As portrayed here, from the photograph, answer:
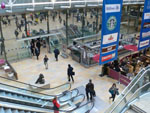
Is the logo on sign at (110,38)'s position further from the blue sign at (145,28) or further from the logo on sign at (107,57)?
the blue sign at (145,28)

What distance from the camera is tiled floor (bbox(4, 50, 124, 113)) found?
37.2ft

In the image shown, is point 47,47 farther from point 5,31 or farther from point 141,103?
point 141,103

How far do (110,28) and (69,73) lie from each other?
4056mm

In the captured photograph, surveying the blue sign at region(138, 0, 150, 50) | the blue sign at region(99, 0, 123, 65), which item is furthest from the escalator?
the blue sign at region(138, 0, 150, 50)

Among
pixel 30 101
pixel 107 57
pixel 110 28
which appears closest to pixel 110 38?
pixel 110 28

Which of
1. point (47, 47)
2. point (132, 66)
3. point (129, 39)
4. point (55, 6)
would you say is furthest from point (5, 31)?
point (132, 66)

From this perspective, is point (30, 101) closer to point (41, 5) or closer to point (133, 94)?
point (133, 94)

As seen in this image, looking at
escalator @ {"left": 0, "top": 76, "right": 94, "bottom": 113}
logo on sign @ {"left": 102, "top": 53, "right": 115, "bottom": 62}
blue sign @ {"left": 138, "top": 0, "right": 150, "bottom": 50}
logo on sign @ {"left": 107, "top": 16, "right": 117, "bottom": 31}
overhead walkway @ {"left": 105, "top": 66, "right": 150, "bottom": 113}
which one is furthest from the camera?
blue sign @ {"left": 138, "top": 0, "right": 150, "bottom": 50}

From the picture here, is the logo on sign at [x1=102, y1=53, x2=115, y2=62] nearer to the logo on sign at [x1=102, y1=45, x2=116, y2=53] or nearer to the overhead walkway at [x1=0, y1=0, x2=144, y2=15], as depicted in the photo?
the logo on sign at [x1=102, y1=45, x2=116, y2=53]

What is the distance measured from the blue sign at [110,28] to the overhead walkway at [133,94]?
4780 millimetres

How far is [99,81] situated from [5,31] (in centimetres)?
1743

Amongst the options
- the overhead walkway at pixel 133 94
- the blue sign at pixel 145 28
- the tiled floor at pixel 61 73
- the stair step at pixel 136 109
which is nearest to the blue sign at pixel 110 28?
the tiled floor at pixel 61 73

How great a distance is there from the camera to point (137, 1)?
23328mm

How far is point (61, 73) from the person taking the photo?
1324 centimetres
